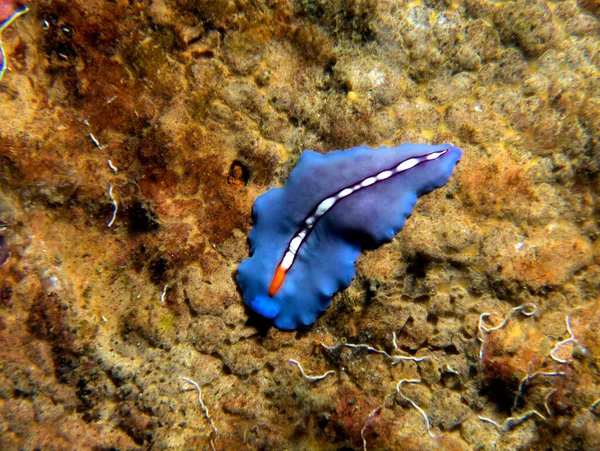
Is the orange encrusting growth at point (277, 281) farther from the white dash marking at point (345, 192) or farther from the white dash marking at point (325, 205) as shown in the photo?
the white dash marking at point (345, 192)

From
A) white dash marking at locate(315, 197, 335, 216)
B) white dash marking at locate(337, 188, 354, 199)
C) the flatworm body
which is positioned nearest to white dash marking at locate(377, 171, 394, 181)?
the flatworm body

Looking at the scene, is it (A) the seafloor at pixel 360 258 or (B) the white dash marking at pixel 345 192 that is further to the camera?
(B) the white dash marking at pixel 345 192

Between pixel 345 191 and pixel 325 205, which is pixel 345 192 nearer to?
pixel 345 191

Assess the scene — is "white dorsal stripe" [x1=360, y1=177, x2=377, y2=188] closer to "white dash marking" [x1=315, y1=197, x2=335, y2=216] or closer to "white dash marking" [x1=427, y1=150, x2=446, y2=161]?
"white dash marking" [x1=315, y1=197, x2=335, y2=216]

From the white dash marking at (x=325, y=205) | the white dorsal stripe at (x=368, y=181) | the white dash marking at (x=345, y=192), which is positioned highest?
the white dorsal stripe at (x=368, y=181)

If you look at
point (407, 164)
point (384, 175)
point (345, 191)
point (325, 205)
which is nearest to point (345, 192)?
point (345, 191)

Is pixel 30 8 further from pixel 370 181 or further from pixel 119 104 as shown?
pixel 370 181

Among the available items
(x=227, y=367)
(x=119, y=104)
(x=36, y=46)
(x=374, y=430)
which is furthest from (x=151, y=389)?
(x=36, y=46)

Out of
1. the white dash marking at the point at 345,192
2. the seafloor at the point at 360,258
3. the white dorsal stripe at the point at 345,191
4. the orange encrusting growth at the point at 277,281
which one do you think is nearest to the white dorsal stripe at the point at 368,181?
the white dorsal stripe at the point at 345,191
